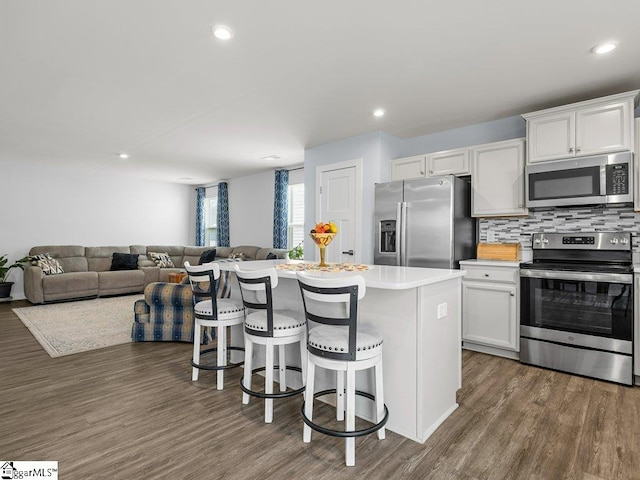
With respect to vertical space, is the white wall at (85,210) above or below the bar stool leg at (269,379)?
above

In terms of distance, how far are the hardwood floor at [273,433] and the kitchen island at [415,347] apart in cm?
12

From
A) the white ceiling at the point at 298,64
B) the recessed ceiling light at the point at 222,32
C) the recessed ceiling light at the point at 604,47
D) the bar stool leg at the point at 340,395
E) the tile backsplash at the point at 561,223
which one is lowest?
the bar stool leg at the point at 340,395

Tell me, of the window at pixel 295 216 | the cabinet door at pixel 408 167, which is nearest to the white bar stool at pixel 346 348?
the cabinet door at pixel 408 167

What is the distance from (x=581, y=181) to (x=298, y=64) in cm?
276

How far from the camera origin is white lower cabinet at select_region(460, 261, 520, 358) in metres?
3.45

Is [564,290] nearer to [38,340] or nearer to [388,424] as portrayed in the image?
[388,424]

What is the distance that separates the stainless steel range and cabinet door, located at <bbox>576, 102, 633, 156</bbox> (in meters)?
0.82

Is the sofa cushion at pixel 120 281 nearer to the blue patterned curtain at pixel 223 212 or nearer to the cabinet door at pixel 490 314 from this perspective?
the blue patterned curtain at pixel 223 212

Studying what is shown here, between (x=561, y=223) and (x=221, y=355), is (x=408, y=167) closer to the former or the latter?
(x=561, y=223)

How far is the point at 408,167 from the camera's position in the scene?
4.55m

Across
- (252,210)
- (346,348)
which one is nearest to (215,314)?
(346,348)

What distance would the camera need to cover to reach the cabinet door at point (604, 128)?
118 inches

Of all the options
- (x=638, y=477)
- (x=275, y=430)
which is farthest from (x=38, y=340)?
(x=638, y=477)

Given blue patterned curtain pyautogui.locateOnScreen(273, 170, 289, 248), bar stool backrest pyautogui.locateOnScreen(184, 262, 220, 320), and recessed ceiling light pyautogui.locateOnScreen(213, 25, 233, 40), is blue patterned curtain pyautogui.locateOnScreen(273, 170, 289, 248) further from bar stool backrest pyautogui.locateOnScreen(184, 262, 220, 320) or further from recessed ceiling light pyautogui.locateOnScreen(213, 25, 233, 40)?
recessed ceiling light pyautogui.locateOnScreen(213, 25, 233, 40)
